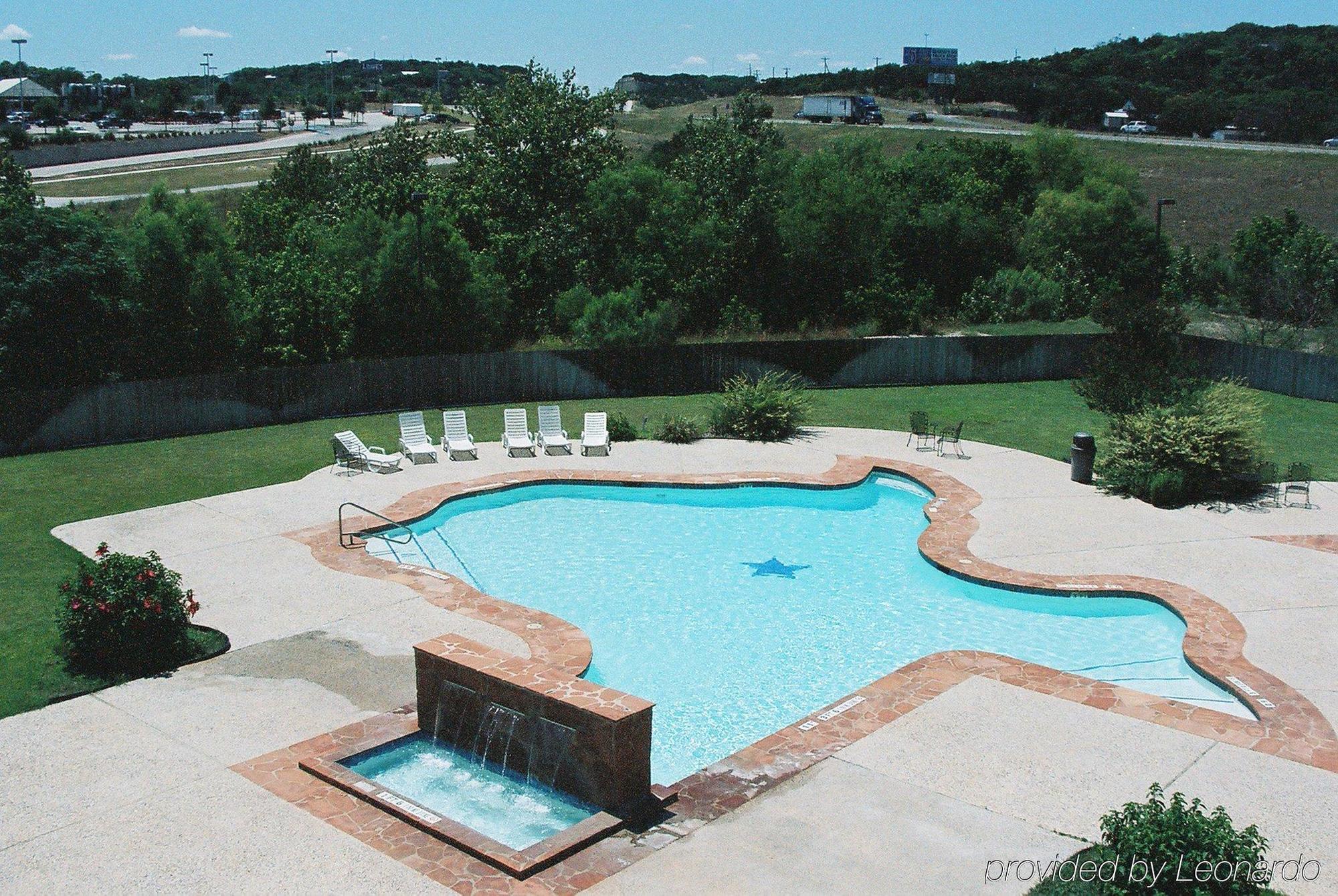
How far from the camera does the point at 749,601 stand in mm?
15875

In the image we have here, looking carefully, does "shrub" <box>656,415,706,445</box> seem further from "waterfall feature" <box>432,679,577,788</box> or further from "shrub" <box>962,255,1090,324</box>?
"shrub" <box>962,255,1090,324</box>

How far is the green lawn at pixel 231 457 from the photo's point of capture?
13.8m

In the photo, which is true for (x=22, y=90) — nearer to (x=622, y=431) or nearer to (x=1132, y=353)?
(x=622, y=431)

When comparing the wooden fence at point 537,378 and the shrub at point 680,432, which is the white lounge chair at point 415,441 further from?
the shrub at point 680,432

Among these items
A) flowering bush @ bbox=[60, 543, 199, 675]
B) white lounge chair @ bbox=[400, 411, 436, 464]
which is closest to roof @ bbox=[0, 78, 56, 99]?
white lounge chair @ bbox=[400, 411, 436, 464]

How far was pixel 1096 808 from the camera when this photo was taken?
9617mm

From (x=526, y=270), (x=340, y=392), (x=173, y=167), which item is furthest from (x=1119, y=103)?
(x=340, y=392)

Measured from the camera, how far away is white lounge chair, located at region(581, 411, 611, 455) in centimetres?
2294

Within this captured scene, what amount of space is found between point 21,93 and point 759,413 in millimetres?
125567

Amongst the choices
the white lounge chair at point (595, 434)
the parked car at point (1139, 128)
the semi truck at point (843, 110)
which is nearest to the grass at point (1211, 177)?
the semi truck at point (843, 110)

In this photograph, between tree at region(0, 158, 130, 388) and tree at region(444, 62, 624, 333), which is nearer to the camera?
Answer: tree at region(0, 158, 130, 388)

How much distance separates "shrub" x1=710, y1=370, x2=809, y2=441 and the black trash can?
6.17 m

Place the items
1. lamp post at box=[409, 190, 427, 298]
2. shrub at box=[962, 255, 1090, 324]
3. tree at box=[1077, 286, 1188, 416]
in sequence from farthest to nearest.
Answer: shrub at box=[962, 255, 1090, 324] < lamp post at box=[409, 190, 427, 298] < tree at box=[1077, 286, 1188, 416]

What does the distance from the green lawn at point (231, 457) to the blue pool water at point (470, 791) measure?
3984mm
